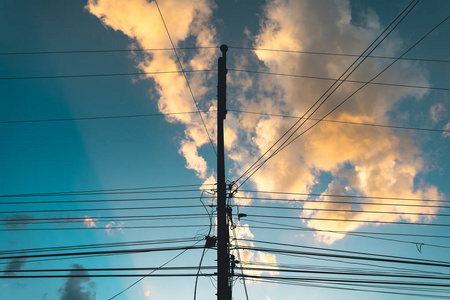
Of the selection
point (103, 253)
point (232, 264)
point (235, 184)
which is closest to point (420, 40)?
point (235, 184)

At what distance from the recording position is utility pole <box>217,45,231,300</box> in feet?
20.8

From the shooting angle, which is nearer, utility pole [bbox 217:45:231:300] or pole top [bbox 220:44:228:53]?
utility pole [bbox 217:45:231:300]

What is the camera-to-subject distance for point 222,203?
7.62m

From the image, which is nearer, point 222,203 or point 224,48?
point 222,203

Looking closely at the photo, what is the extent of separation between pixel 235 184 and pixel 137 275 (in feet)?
15.4

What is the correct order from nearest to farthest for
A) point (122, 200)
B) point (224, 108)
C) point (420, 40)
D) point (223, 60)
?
point (420, 40) < point (224, 108) < point (223, 60) < point (122, 200)

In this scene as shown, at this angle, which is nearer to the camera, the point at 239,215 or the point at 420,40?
the point at 420,40

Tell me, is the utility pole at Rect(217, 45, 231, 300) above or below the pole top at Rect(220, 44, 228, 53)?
below

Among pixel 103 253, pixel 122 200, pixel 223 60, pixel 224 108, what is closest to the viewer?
pixel 103 253

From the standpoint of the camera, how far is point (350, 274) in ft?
26.0

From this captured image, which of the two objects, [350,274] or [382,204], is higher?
[382,204]

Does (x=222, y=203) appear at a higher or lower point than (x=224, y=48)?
lower

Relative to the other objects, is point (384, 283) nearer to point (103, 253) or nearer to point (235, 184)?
point (235, 184)

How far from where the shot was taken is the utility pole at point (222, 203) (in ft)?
20.8
